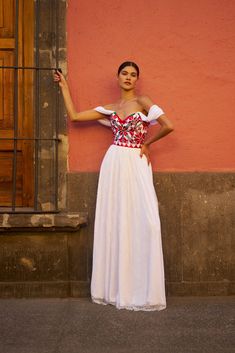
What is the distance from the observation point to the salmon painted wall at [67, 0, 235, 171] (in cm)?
470

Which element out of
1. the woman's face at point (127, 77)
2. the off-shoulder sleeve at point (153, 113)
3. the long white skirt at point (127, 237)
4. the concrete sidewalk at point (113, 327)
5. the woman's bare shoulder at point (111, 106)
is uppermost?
the woman's face at point (127, 77)

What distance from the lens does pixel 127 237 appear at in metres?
4.36

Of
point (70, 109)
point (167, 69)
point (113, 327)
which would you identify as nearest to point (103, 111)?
point (70, 109)

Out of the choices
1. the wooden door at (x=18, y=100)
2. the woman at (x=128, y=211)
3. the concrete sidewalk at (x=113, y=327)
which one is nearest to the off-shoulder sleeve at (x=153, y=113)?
the woman at (x=128, y=211)

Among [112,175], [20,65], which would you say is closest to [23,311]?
[112,175]

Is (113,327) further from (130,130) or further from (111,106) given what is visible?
(111,106)

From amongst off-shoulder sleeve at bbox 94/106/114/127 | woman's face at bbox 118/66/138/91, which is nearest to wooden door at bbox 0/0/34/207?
off-shoulder sleeve at bbox 94/106/114/127

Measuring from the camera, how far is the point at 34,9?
187 inches

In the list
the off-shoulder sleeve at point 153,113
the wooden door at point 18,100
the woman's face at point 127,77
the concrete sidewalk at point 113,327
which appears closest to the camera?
the concrete sidewalk at point 113,327

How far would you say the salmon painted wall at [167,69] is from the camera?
15.4 feet

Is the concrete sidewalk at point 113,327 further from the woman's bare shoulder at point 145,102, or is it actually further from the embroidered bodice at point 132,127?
the woman's bare shoulder at point 145,102

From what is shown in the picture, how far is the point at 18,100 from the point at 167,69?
1347 millimetres

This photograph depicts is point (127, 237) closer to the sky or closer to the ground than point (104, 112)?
closer to the ground

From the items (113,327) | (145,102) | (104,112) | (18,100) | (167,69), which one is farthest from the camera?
(18,100)
